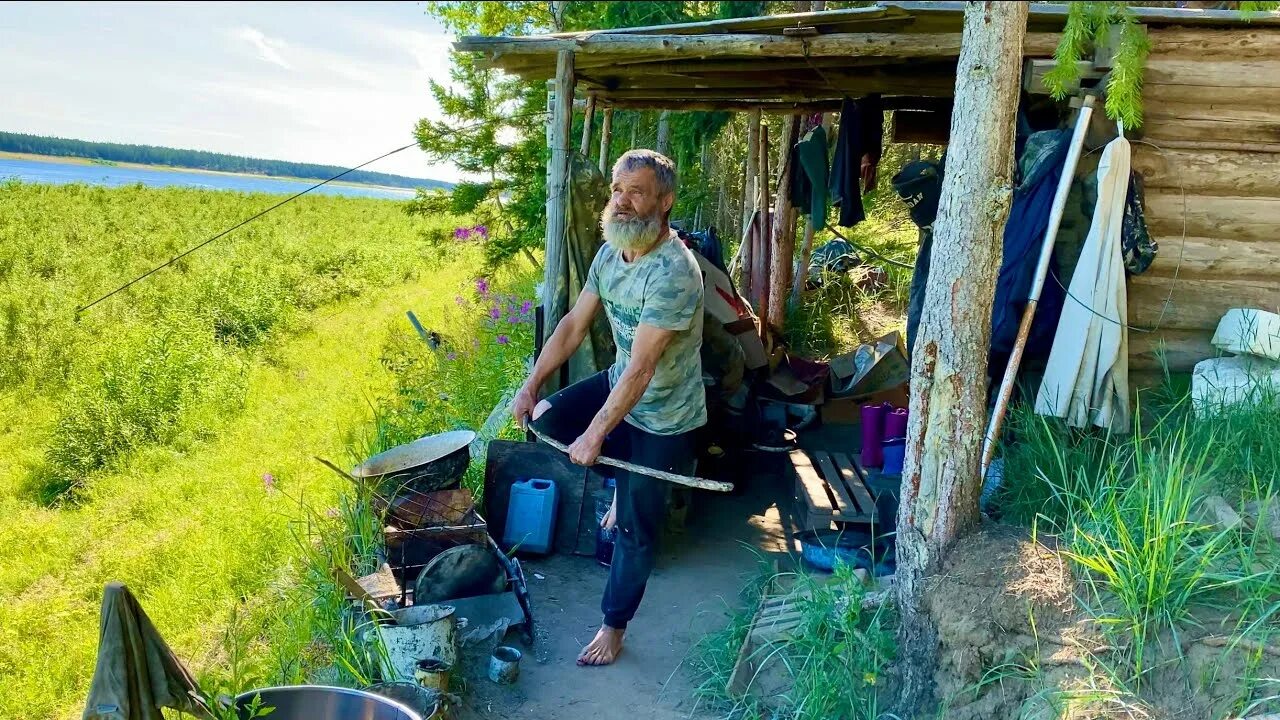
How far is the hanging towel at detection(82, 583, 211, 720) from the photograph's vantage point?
2.44m

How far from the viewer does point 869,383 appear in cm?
697

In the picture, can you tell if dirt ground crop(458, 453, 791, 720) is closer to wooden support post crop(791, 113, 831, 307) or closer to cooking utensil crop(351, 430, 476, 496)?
cooking utensil crop(351, 430, 476, 496)

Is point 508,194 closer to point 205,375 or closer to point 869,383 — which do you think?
point 205,375

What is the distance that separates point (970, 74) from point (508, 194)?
13340 mm

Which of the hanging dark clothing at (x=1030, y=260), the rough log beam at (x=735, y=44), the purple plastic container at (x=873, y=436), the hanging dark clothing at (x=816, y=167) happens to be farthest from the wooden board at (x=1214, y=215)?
the hanging dark clothing at (x=816, y=167)

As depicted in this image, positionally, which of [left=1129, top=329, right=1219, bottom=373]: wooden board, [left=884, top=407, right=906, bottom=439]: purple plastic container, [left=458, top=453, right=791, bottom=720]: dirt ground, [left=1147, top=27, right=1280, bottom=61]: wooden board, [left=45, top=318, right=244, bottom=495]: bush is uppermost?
[left=1147, top=27, right=1280, bottom=61]: wooden board

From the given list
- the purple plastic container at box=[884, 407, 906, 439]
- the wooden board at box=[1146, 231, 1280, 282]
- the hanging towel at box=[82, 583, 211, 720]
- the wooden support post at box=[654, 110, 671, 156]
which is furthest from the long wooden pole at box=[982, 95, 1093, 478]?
the wooden support post at box=[654, 110, 671, 156]

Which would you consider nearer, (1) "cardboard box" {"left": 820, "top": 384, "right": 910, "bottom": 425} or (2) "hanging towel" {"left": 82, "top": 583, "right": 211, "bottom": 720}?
(2) "hanging towel" {"left": 82, "top": 583, "right": 211, "bottom": 720}

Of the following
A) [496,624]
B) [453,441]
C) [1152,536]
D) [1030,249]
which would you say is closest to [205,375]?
[453,441]

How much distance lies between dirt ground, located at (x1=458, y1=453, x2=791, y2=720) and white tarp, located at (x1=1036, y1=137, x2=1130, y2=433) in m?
1.77

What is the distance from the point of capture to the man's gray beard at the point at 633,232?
349cm

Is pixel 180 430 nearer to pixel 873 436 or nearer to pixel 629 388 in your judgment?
pixel 873 436

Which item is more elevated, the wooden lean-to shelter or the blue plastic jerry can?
the wooden lean-to shelter

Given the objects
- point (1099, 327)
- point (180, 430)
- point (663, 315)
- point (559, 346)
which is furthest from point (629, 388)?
point (180, 430)
